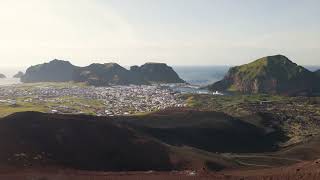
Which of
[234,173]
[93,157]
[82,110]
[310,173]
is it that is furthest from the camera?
[82,110]

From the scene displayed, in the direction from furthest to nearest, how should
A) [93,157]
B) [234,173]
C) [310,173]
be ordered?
[93,157], [234,173], [310,173]

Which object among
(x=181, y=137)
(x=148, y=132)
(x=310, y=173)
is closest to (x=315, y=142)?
(x=181, y=137)

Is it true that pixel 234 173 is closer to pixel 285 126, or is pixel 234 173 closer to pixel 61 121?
pixel 61 121

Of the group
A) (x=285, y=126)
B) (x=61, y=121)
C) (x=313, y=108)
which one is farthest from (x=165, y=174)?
(x=313, y=108)

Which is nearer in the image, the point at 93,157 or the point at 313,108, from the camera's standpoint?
the point at 93,157

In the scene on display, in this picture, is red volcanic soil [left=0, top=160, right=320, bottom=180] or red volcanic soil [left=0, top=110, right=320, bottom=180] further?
red volcanic soil [left=0, top=110, right=320, bottom=180]

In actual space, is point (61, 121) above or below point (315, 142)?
above

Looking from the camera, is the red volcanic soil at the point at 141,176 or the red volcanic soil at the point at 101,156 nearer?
the red volcanic soil at the point at 141,176

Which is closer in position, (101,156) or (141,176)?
(141,176)

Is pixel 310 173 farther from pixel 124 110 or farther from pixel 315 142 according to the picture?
pixel 124 110

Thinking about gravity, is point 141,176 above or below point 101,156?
below
